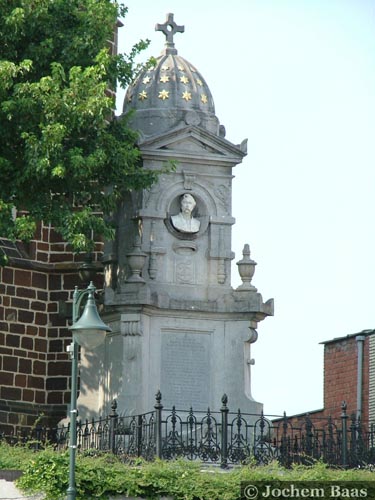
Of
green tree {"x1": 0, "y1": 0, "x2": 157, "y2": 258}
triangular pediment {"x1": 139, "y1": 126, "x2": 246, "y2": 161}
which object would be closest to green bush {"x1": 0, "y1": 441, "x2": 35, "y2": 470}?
green tree {"x1": 0, "y1": 0, "x2": 157, "y2": 258}

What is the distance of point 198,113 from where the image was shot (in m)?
37.9

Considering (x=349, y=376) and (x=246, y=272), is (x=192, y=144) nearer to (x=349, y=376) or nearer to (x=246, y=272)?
(x=246, y=272)

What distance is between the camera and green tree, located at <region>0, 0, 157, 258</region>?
35562mm

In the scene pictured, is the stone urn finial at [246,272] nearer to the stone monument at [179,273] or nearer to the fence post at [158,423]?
the stone monument at [179,273]

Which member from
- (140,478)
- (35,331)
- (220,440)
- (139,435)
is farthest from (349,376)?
(140,478)

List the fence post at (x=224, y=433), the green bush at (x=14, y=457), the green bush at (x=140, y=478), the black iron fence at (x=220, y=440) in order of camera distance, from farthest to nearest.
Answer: the black iron fence at (x=220, y=440) < the fence post at (x=224, y=433) < the green bush at (x=14, y=457) < the green bush at (x=140, y=478)


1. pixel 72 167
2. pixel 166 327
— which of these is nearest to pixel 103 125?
pixel 72 167

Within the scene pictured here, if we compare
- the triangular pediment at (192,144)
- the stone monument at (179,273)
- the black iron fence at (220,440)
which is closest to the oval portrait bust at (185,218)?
the stone monument at (179,273)

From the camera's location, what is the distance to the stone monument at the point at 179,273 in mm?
36688

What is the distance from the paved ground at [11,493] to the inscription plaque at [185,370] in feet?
17.5

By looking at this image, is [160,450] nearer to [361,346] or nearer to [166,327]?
[166,327]

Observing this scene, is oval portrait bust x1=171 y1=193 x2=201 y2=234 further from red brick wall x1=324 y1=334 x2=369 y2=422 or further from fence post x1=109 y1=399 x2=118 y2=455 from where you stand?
red brick wall x1=324 y1=334 x2=369 y2=422

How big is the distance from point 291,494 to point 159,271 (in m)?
6.74

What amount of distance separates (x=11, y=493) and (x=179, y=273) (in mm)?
7158
